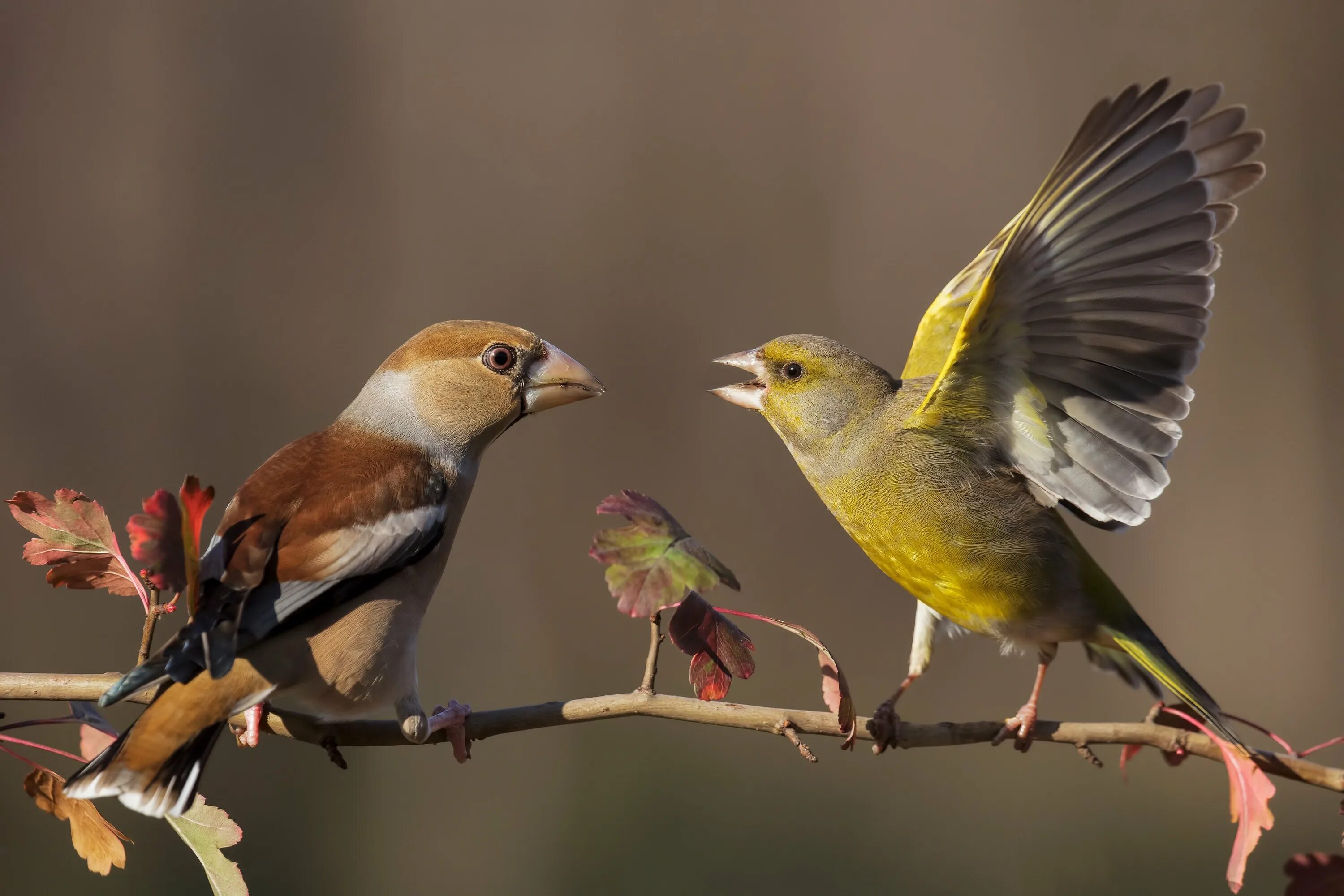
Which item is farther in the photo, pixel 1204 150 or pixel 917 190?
pixel 917 190

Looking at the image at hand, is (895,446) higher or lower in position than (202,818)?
higher

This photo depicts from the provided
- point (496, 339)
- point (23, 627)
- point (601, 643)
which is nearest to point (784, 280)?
point (601, 643)

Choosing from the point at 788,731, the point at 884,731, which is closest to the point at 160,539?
the point at 788,731

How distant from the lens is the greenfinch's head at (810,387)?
256 centimetres

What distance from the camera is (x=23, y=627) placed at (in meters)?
6.40

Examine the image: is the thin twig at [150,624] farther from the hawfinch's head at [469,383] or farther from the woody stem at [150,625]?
the hawfinch's head at [469,383]

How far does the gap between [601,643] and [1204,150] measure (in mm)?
5706

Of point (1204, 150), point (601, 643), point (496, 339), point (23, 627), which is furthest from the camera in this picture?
point (601, 643)

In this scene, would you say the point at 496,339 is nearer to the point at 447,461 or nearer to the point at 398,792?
the point at 447,461

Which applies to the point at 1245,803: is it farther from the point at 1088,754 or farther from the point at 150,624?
the point at 150,624

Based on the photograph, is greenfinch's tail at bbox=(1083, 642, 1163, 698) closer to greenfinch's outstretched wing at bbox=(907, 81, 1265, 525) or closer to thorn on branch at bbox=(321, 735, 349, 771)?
greenfinch's outstretched wing at bbox=(907, 81, 1265, 525)

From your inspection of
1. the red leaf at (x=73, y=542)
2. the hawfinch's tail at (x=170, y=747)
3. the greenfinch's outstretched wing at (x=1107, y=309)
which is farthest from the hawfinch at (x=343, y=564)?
the greenfinch's outstretched wing at (x=1107, y=309)

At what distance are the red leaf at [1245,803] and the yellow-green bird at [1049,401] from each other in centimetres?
→ 31

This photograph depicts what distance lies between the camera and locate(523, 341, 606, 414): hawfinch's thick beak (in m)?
2.40
